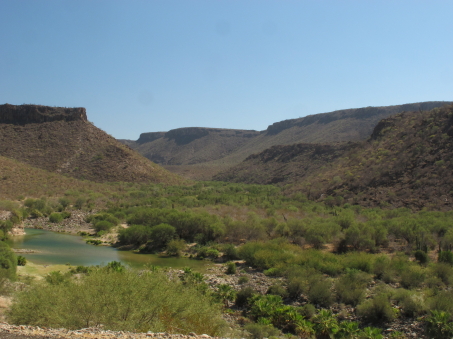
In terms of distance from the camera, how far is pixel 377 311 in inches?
573

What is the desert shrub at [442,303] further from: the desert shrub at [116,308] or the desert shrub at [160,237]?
the desert shrub at [160,237]

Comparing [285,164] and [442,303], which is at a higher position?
[285,164]

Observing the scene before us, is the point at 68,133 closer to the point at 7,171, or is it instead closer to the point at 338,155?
the point at 7,171

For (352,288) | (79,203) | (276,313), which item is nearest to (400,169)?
(352,288)

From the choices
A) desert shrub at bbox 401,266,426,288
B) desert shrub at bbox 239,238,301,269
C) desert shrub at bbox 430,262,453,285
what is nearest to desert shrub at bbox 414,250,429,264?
desert shrub at bbox 430,262,453,285

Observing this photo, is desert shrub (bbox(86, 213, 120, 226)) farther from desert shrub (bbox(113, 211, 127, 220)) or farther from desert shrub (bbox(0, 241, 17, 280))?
desert shrub (bbox(0, 241, 17, 280))

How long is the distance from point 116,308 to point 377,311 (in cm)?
982

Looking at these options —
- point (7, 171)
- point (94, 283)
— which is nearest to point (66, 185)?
point (7, 171)

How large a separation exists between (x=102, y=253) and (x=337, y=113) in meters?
106

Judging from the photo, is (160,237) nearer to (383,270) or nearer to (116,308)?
(383,270)

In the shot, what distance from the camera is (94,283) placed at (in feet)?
36.6

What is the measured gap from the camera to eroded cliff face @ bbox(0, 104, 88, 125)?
257ft

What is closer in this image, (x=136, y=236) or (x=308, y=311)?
(x=308, y=311)

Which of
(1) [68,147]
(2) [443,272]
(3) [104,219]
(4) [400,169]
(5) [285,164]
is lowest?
(2) [443,272]
